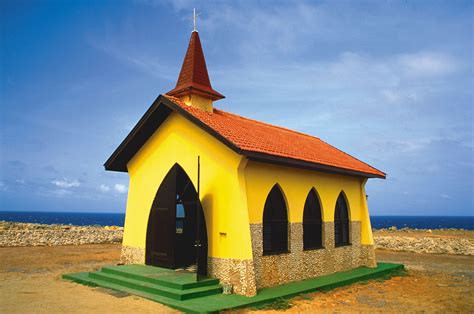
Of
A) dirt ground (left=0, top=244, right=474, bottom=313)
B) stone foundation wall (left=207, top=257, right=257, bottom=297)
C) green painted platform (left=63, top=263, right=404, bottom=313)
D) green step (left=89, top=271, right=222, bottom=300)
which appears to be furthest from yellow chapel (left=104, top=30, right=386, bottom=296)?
dirt ground (left=0, top=244, right=474, bottom=313)

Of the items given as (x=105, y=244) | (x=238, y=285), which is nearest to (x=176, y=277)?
(x=238, y=285)

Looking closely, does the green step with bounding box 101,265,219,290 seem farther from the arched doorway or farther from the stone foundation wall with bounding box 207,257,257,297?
the arched doorway

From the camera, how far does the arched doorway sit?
37.8 ft

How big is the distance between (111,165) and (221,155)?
5.39 m

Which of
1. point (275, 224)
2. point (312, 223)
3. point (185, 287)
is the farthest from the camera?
point (312, 223)

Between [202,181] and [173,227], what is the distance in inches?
67.1

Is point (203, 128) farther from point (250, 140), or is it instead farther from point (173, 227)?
point (173, 227)

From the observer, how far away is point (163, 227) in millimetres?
11914

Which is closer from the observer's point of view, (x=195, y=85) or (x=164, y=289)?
(x=164, y=289)

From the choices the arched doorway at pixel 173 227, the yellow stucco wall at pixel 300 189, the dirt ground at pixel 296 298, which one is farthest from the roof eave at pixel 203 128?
the dirt ground at pixel 296 298

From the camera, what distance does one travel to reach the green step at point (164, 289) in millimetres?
9194

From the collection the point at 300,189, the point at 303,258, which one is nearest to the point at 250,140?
the point at 300,189

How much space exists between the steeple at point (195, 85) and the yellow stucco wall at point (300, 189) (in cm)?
398

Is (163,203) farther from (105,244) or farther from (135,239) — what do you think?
(105,244)
